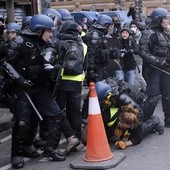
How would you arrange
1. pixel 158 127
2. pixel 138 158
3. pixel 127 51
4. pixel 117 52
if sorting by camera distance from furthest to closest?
pixel 127 51, pixel 117 52, pixel 158 127, pixel 138 158

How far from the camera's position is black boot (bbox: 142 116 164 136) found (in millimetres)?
6768

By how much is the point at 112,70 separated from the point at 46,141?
143 inches

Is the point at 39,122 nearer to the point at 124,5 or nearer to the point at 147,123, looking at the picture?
the point at 147,123

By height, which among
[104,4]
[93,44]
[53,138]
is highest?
[93,44]

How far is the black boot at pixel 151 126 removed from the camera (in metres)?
6.77

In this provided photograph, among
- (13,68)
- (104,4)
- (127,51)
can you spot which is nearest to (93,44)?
(127,51)

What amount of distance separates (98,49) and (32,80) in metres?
2.62

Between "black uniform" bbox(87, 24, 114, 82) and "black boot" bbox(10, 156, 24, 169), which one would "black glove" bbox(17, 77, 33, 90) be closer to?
"black boot" bbox(10, 156, 24, 169)

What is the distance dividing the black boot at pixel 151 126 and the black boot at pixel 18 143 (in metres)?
1.68

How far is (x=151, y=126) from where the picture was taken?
22.6 ft

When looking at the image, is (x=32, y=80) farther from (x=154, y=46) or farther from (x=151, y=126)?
(x=154, y=46)

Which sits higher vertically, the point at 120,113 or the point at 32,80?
the point at 32,80

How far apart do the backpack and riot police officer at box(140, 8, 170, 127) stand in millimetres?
1224

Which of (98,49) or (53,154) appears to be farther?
(98,49)
